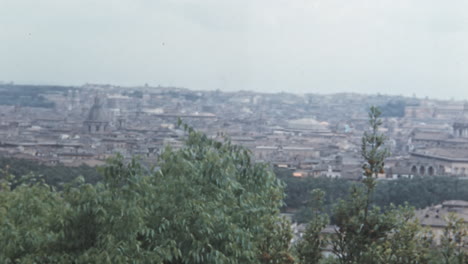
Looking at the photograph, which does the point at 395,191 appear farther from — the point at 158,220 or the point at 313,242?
the point at 158,220

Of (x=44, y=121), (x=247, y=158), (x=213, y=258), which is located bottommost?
(x=44, y=121)

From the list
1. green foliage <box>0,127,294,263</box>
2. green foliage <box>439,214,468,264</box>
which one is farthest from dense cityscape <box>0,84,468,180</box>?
green foliage <box>439,214,468,264</box>

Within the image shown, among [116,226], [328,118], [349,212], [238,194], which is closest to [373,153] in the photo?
[349,212]

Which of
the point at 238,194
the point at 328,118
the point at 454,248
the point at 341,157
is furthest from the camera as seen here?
the point at 328,118

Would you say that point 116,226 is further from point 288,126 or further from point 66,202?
point 288,126

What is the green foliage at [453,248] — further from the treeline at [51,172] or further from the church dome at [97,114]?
the church dome at [97,114]

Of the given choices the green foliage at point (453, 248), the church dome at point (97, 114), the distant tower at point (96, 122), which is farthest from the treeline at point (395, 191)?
the church dome at point (97, 114)

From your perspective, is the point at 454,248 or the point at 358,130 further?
the point at 358,130
